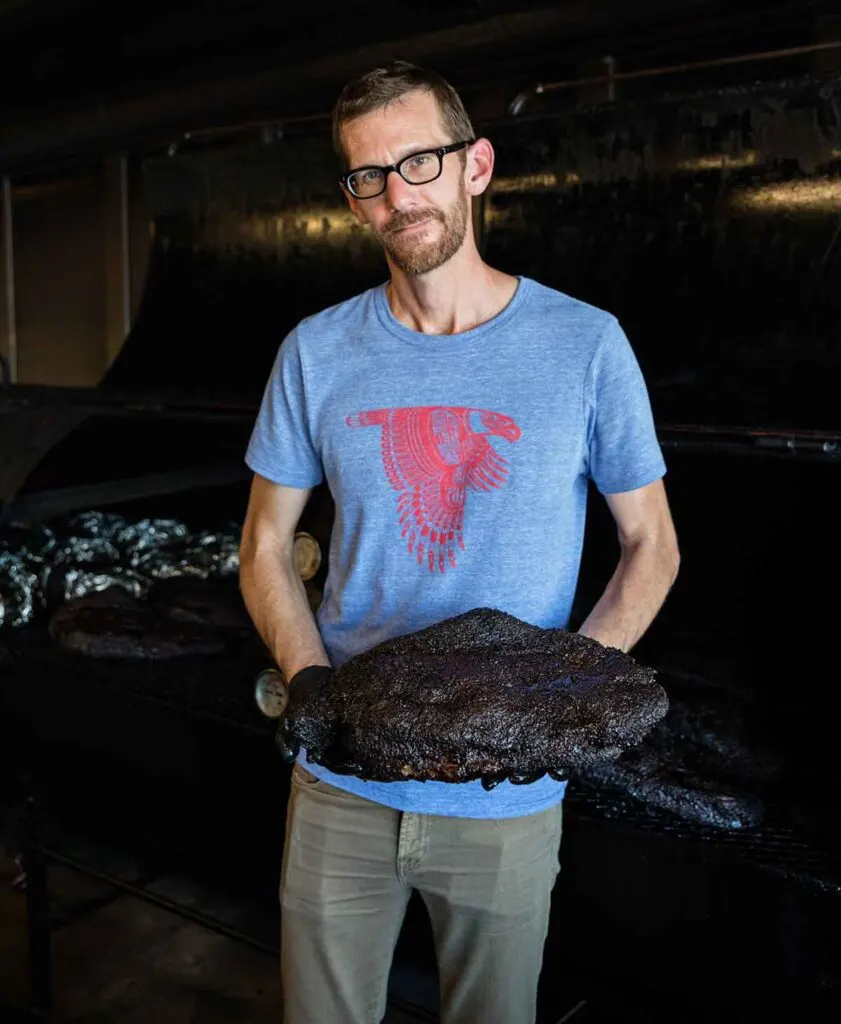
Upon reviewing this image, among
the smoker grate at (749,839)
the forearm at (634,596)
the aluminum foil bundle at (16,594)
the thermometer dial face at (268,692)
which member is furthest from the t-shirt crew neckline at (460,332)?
the aluminum foil bundle at (16,594)

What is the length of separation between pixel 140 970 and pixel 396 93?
205cm

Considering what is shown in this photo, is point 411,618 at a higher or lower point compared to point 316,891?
higher

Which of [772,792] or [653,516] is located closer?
[653,516]

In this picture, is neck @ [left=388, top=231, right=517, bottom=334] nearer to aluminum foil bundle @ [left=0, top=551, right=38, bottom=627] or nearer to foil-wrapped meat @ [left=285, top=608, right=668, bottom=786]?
foil-wrapped meat @ [left=285, top=608, right=668, bottom=786]

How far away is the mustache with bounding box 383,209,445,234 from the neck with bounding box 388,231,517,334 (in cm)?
6

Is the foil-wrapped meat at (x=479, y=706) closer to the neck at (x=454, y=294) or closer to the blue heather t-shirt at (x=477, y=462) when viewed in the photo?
the blue heather t-shirt at (x=477, y=462)

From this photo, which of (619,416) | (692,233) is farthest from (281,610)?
(692,233)

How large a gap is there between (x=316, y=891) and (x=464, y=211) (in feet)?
3.00

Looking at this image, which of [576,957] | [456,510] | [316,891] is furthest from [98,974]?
[456,510]

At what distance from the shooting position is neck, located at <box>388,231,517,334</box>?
4.79 ft

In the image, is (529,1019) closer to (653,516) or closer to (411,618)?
(411,618)

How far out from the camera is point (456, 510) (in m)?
1.43

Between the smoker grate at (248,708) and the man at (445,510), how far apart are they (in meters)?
0.43

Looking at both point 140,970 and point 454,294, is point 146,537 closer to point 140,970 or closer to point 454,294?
point 140,970
